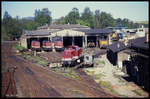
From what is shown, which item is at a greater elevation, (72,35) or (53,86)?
(72,35)

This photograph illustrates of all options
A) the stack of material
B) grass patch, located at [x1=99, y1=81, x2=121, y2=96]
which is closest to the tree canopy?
the stack of material

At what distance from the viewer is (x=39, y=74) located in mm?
26406

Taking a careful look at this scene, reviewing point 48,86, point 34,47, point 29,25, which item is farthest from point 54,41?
point 29,25

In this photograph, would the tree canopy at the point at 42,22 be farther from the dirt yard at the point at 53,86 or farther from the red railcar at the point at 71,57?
the dirt yard at the point at 53,86

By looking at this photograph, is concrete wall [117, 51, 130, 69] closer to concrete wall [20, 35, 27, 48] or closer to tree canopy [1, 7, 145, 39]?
concrete wall [20, 35, 27, 48]

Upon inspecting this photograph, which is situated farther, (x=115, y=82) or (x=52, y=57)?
(x=52, y=57)

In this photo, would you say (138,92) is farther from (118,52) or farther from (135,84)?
(118,52)

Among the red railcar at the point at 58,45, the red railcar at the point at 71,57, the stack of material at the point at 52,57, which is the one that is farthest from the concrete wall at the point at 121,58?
the red railcar at the point at 58,45

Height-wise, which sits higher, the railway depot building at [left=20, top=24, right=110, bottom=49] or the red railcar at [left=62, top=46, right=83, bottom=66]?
the railway depot building at [left=20, top=24, right=110, bottom=49]

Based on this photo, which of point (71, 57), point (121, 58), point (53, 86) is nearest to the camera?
point (53, 86)

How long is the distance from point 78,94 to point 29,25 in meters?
105

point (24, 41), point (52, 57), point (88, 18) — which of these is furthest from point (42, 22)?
point (52, 57)

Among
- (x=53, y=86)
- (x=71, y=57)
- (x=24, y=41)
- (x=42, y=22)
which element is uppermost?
(x=42, y=22)

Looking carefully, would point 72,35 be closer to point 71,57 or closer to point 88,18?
point 71,57
